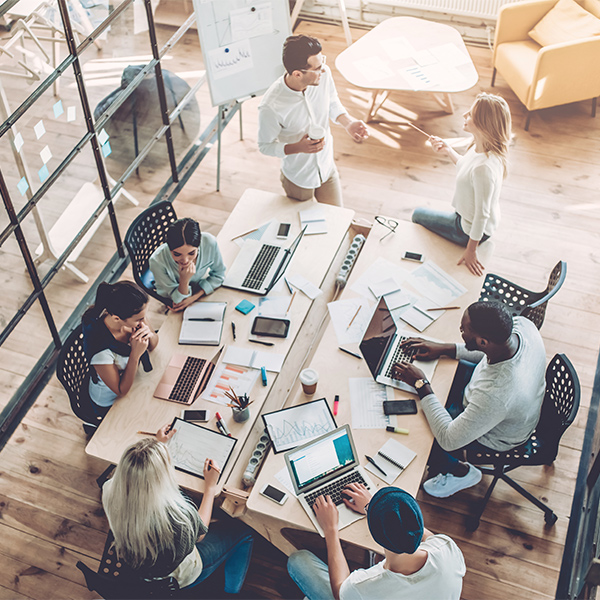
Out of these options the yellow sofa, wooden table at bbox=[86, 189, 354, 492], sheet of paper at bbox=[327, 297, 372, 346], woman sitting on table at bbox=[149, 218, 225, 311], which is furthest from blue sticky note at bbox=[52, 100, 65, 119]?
the yellow sofa

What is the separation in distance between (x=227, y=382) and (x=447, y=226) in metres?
1.64

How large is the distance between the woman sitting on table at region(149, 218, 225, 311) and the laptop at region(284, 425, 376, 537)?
3.53 ft

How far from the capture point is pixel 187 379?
10.5 ft

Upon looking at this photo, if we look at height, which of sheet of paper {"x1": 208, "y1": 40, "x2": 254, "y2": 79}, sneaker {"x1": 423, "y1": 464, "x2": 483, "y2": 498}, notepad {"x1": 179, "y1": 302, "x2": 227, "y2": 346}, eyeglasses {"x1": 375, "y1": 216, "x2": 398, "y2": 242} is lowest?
sneaker {"x1": 423, "y1": 464, "x2": 483, "y2": 498}

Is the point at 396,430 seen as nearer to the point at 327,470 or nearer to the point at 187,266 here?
the point at 327,470

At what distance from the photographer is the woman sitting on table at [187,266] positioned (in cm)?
331

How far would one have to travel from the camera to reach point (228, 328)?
3422mm

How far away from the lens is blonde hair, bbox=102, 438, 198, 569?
2297mm

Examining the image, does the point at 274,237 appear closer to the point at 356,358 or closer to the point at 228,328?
the point at 228,328

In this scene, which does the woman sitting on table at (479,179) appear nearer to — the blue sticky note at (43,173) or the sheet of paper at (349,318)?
the sheet of paper at (349,318)

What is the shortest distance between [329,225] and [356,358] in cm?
102

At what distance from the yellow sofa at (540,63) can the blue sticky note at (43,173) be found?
3.86 m

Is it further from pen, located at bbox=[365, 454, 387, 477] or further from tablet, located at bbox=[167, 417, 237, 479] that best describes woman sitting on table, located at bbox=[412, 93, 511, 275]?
tablet, located at bbox=[167, 417, 237, 479]

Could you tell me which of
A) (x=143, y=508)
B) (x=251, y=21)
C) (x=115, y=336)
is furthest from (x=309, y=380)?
(x=251, y=21)
